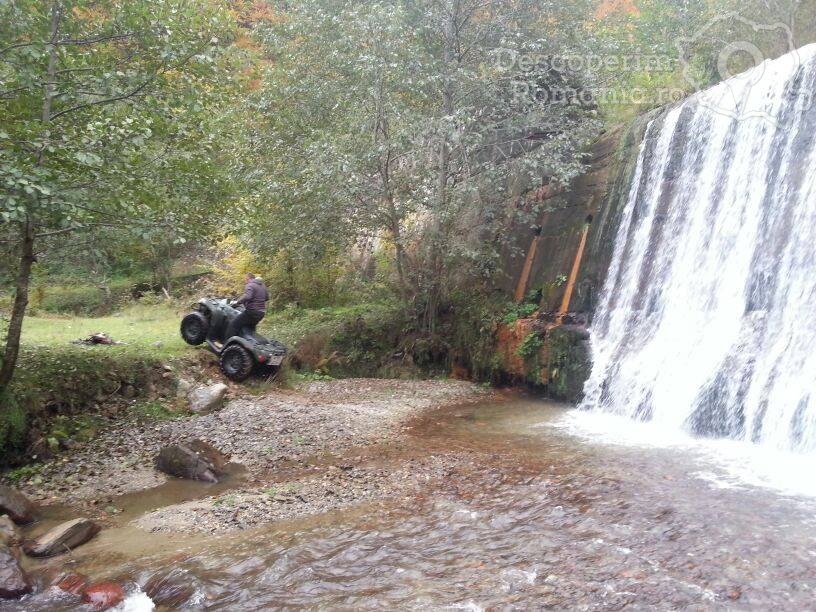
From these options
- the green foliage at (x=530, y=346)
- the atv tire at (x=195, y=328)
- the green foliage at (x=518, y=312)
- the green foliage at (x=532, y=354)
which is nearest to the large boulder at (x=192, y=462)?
the atv tire at (x=195, y=328)

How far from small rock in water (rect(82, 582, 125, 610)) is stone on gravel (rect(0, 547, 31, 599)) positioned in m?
0.46

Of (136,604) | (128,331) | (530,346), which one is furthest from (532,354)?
(128,331)

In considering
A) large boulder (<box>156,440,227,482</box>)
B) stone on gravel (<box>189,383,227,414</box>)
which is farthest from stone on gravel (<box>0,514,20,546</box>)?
stone on gravel (<box>189,383,227,414</box>)

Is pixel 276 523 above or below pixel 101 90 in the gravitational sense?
below

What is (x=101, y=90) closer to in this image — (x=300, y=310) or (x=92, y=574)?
(x=92, y=574)

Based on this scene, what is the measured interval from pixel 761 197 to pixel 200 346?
32.9 ft

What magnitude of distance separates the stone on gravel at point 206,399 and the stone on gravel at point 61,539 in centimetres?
390

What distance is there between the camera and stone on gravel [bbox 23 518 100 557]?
504 cm

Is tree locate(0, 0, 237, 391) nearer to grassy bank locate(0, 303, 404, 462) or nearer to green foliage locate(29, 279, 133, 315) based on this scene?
grassy bank locate(0, 303, 404, 462)

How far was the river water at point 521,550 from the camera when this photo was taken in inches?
162

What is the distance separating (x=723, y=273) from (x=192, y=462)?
8.36m

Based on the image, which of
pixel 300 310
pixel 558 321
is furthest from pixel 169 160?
pixel 300 310

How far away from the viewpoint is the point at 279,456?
766 centimetres

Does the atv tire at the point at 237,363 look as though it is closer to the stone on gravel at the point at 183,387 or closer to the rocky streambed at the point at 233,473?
the rocky streambed at the point at 233,473
